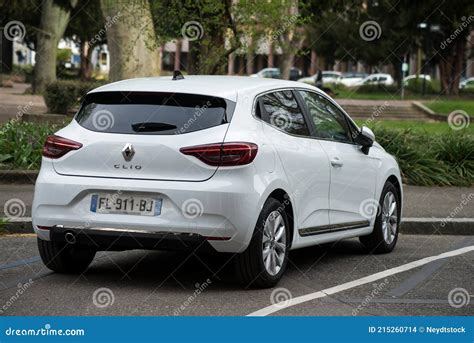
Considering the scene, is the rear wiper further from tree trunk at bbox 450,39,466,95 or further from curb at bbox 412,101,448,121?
tree trunk at bbox 450,39,466,95

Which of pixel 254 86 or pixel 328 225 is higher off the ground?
pixel 254 86

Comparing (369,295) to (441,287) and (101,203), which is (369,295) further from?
(101,203)

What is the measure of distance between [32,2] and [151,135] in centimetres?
3956

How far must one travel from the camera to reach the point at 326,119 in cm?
947

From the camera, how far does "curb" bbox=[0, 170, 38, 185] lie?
15.0 m

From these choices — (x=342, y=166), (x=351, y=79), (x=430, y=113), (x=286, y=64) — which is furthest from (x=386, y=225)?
(x=351, y=79)

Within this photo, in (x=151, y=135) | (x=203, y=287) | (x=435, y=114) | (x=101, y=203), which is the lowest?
(x=435, y=114)

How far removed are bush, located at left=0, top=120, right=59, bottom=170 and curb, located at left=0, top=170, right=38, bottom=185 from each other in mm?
266

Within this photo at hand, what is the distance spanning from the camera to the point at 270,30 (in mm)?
19594

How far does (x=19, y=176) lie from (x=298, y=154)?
24.1 ft

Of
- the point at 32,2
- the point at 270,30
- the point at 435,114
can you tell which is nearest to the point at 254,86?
the point at 270,30

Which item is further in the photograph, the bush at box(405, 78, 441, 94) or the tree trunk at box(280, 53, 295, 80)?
the bush at box(405, 78, 441, 94)

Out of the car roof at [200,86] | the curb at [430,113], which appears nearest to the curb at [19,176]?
the car roof at [200,86]

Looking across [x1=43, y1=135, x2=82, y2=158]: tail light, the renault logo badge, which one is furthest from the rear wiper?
→ [x1=43, y1=135, x2=82, y2=158]: tail light
